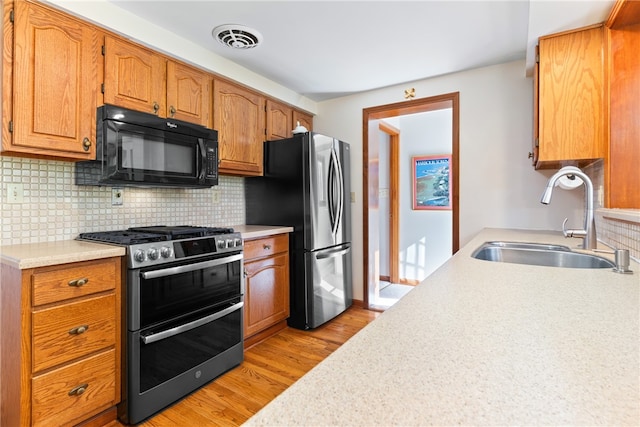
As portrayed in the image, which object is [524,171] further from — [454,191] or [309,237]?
[309,237]

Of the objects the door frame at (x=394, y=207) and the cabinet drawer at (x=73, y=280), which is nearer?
the cabinet drawer at (x=73, y=280)

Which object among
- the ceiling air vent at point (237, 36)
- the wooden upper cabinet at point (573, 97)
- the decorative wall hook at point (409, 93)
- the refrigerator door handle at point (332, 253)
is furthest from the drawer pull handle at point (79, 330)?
the decorative wall hook at point (409, 93)

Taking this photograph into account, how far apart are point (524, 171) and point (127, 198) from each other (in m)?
2.97

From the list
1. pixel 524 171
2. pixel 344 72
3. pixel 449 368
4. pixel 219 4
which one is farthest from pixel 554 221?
pixel 219 4

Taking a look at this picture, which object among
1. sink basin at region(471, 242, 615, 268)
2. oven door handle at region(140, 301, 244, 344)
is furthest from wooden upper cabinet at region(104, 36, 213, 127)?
sink basin at region(471, 242, 615, 268)

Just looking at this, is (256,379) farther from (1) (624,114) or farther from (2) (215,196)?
(1) (624,114)

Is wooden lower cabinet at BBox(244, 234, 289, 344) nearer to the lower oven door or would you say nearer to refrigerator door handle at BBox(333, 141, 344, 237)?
the lower oven door

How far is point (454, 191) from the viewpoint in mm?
2900

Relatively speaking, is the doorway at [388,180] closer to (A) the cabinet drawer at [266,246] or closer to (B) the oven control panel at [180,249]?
(A) the cabinet drawer at [266,246]

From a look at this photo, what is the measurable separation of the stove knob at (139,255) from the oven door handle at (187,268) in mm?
71

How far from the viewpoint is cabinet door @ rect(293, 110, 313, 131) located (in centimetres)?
336

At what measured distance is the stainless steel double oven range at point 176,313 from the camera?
5.37 ft

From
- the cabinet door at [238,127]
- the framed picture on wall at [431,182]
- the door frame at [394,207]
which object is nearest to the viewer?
the cabinet door at [238,127]

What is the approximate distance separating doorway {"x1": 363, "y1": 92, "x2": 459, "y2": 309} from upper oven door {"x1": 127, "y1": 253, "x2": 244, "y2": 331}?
1.62m
